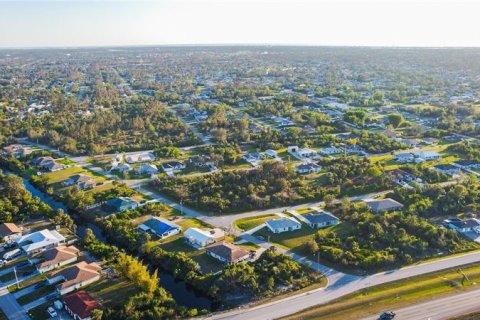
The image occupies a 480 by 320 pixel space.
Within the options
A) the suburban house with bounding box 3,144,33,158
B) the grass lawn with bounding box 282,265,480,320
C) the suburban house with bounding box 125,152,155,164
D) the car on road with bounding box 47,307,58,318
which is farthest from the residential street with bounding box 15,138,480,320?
the suburban house with bounding box 3,144,33,158

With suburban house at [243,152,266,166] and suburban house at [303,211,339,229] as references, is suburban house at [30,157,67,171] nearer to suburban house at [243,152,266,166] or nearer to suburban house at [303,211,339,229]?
suburban house at [243,152,266,166]

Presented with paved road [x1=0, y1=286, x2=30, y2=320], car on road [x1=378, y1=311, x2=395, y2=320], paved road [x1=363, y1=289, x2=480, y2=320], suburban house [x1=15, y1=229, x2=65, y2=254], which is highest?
suburban house [x1=15, y1=229, x2=65, y2=254]

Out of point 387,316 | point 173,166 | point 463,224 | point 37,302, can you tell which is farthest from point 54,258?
point 463,224

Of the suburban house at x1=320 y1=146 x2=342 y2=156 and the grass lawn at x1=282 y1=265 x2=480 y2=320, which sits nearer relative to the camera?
the grass lawn at x1=282 y1=265 x2=480 y2=320

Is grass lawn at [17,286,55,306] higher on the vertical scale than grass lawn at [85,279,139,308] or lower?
lower

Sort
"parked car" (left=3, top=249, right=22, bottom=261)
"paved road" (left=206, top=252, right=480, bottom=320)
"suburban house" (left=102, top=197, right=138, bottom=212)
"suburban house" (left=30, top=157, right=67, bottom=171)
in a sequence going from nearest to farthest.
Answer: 1. "paved road" (left=206, top=252, right=480, bottom=320)
2. "parked car" (left=3, top=249, right=22, bottom=261)
3. "suburban house" (left=102, top=197, right=138, bottom=212)
4. "suburban house" (left=30, top=157, right=67, bottom=171)

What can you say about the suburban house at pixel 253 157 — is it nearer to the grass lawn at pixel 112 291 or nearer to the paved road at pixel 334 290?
the paved road at pixel 334 290

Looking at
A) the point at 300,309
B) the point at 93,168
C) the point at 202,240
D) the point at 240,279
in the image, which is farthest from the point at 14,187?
the point at 300,309
